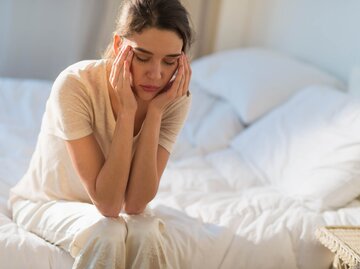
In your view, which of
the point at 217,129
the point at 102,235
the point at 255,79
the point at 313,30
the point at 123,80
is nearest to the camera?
the point at 102,235

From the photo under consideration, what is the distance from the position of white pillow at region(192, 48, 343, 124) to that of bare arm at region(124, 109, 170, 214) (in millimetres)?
944

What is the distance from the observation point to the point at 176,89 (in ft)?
4.75

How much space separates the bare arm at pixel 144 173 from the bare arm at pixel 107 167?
4cm

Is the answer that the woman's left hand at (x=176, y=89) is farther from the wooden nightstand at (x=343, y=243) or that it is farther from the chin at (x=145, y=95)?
the wooden nightstand at (x=343, y=243)

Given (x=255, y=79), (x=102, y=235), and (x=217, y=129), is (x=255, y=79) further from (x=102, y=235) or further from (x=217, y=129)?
(x=102, y=235)

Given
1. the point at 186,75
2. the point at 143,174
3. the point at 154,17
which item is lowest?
the point at 143,174

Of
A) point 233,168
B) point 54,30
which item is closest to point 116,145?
point 233,168

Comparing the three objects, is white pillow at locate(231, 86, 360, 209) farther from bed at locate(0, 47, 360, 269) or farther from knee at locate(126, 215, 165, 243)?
knee at locate(126, 215, 165, 243)

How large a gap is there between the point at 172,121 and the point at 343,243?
1.72 ft

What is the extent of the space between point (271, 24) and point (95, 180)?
1.76m

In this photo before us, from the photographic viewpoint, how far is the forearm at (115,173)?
1.32m

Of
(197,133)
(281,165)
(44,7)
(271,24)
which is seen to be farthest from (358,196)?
(44,7)

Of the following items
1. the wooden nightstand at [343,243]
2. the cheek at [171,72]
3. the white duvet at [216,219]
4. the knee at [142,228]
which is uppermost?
the cheek at [171,72]

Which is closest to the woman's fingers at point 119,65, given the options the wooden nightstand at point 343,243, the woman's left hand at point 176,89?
the woman's left hand at point 176,89
